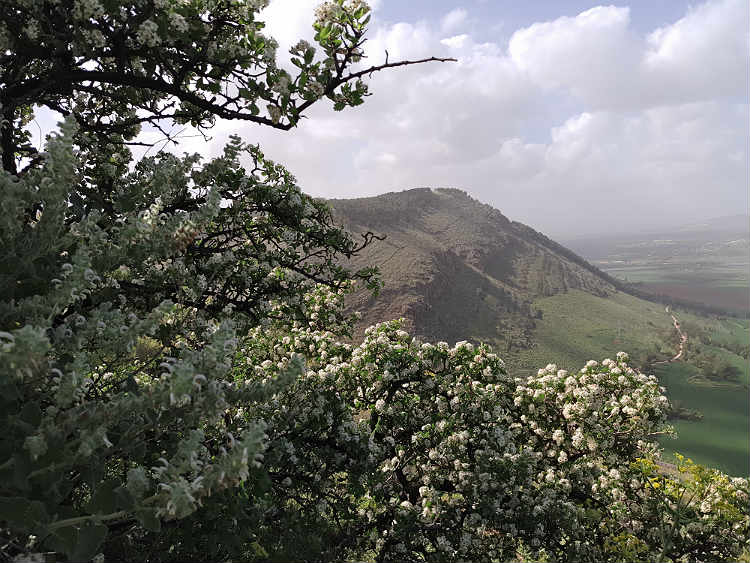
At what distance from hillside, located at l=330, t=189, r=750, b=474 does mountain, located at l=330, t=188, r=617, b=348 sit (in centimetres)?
39

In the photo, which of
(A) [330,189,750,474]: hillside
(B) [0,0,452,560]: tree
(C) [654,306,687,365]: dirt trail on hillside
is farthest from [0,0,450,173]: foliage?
(C) [654,306,687,365]: dirt trail on hillside

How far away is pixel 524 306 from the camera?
369ft

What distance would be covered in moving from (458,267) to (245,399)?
A: 116m

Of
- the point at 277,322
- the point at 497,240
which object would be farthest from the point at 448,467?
the point at 497,240

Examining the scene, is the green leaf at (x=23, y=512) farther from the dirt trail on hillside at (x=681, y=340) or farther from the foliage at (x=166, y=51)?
the dirt trail on hillside at (x=681, y=340)

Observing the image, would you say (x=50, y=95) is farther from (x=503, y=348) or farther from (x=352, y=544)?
(x=503, y=348)

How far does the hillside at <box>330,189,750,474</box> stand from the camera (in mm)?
82562

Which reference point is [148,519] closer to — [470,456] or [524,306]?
[470,456]

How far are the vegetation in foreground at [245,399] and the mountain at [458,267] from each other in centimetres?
5168

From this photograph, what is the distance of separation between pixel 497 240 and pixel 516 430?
144 metres

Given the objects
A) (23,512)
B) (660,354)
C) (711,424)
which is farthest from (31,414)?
(660,354)

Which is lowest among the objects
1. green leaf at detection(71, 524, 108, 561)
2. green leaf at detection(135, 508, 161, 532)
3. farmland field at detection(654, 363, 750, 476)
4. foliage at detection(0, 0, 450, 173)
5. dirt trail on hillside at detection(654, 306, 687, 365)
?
farmland field at detection(654, 363, 750, 476)

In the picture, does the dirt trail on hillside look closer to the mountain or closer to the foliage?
the mountain

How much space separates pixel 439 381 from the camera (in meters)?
10.2
